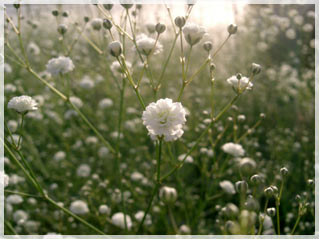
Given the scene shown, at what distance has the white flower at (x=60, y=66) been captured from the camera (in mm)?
1993

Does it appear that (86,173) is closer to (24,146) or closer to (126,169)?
(126,169)

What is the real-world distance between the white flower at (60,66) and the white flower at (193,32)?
81cm

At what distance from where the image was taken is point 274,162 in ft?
10.0

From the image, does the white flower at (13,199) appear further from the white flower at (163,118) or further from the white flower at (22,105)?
the white flower at (163,118)

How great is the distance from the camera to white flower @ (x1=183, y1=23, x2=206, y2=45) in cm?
151

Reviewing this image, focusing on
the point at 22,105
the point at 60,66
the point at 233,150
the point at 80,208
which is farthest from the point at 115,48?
the point at 80,208

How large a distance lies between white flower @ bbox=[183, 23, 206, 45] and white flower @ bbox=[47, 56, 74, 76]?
0.81 m

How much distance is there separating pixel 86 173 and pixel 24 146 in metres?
0.83

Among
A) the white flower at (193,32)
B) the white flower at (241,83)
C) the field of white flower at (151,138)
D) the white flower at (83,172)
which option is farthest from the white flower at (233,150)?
the white flower at (83,172)

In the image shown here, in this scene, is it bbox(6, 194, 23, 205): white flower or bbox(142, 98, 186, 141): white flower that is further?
bbox(6, 194, 23, 205): white flower

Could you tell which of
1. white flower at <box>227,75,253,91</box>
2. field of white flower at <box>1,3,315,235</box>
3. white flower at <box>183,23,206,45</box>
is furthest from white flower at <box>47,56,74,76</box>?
white flower at <box>227,75,253,91</box>

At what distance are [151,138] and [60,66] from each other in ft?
2.76

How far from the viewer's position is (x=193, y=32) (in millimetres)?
1516

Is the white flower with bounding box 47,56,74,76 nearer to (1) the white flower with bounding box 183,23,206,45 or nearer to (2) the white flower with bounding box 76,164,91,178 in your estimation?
(1) the white flower with bounding box 183,23,206,45
